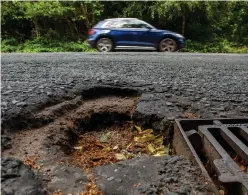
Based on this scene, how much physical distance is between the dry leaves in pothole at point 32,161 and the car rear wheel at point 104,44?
32.8 ft

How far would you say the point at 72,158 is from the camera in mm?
1965

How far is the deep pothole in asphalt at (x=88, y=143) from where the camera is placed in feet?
5.04

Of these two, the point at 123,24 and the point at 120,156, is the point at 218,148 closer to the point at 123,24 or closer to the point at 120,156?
the point at 120,156

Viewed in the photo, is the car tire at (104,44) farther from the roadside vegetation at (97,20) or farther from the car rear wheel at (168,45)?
the roadside vegetation at (97,20)

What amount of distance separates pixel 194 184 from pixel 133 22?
35.8 ft

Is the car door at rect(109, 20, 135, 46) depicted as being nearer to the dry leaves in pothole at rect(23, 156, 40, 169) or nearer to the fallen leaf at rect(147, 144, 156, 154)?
the fallen leaf at rect(147, 144, 156, 154)

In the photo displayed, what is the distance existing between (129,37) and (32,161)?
10.4m

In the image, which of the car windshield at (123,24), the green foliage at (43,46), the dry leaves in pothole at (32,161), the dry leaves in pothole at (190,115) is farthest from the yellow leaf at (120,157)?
the green foliage at (43,46)

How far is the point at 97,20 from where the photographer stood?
17781 millimetres

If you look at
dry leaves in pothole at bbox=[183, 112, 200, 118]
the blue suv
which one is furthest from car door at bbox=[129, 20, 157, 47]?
dry leaves in pothole at bbox=[183, 112, 200, 118]

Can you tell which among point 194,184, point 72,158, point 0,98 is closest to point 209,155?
point 194,184

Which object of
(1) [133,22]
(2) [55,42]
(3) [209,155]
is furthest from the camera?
Result: (2) [55,42]

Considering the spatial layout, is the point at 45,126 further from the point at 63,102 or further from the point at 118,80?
the point at 118,80

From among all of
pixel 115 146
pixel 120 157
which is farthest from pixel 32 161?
pixel 115 146
